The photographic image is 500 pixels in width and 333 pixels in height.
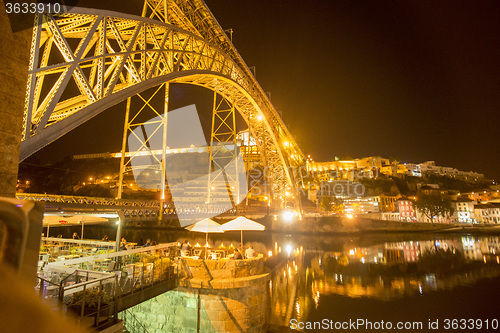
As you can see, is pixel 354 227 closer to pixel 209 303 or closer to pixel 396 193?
pixel 396 193

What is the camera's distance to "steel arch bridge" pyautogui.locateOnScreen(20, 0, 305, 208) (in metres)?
5.16

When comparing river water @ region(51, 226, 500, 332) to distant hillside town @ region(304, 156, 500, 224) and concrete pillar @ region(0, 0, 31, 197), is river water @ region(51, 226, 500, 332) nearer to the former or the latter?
concrete pillar @ region(0, 0, 31, 197)

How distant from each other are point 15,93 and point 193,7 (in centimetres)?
1415

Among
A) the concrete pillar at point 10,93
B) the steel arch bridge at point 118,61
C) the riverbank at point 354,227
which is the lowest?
the riverbank at point 354,227

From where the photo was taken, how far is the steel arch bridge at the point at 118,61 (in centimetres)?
516

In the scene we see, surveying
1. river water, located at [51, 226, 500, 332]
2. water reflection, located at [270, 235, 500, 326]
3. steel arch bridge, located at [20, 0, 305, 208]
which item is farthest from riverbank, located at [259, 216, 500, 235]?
steel arch bridge, located at [20, 0, 305, 208]

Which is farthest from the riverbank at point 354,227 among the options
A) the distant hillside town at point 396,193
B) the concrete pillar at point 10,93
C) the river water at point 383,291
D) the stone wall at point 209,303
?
the concrete pillar at point 10,93

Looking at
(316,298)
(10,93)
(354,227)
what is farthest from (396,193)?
(10,93)

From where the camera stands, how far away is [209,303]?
838 cm

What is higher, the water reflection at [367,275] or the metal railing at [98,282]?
the metal railing at [98,282]

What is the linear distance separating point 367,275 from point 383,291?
11.9 feet

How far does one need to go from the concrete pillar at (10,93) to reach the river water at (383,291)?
9727 mm

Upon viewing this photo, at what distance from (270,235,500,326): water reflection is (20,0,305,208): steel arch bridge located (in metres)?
10.8

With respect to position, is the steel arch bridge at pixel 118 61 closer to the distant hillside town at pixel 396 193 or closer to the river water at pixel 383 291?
the river water at pixel 383 291
